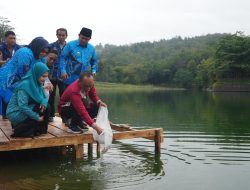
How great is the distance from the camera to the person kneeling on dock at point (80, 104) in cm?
729

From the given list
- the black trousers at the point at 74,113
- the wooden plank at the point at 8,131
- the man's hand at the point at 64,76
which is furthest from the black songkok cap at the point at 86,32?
the wooden plank at the point at 8,131

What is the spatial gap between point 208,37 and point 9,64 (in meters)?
175

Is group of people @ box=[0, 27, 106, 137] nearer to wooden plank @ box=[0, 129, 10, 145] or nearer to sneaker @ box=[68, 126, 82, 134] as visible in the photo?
sneaker @ box=[68, 126, 82, 134]

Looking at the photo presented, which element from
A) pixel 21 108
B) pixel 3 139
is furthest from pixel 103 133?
pixel 3 139

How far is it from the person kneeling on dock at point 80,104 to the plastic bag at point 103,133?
0.15 m

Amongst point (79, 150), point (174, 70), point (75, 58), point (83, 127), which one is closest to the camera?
point (79, 150)

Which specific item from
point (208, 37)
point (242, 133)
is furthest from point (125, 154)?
point (208, 37)

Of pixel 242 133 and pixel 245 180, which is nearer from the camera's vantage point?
pixel 245 180

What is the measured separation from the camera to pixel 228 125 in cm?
1497

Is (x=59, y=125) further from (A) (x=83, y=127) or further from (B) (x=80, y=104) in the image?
(B) (x=80, y=104)

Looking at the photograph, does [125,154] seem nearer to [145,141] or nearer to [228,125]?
[145,141]

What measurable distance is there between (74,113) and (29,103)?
3.35 ft

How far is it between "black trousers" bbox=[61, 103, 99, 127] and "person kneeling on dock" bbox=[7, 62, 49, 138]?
687mm

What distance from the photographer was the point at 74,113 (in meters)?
7.93
